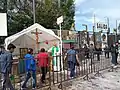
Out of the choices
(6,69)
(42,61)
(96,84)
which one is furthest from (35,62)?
(96,84)

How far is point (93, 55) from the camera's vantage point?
51.5ft

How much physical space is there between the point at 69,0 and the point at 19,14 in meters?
8.77

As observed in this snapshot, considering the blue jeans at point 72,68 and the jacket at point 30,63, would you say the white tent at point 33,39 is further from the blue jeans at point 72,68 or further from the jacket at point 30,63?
the jacket at point 30,63

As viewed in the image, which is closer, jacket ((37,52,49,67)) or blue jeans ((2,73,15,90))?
blue jeans ((2,73,15,90))

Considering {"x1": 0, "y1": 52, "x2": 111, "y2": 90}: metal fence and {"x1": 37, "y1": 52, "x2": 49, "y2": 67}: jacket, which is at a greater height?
{"x1": 37, "y1": 52, "x2": 49, "y2": 67}: jacket

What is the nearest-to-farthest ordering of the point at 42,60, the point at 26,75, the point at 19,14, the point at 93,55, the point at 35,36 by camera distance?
the point at 26,75
the point at 42,60
the point at 93,55
the point at 35,36
the point at 19,14

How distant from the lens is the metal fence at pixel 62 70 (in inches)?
403

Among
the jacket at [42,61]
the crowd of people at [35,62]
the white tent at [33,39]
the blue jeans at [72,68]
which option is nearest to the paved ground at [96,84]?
the blue jeans at [72,68]

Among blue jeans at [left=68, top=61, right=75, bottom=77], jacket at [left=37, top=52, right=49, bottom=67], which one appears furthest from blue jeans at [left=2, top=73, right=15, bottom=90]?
blue jeans at [left=68, top=61, right=75, bottom=77]

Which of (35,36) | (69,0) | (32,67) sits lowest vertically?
(32,67)

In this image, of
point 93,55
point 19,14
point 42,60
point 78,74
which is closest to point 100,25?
point 93,55

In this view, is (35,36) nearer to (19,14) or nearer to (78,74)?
(78,74)

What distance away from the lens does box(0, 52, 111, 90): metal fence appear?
1023 centimetres

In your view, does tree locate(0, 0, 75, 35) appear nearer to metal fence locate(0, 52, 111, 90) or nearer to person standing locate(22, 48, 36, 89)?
metal fence locate(0, 52, 111, 90)
